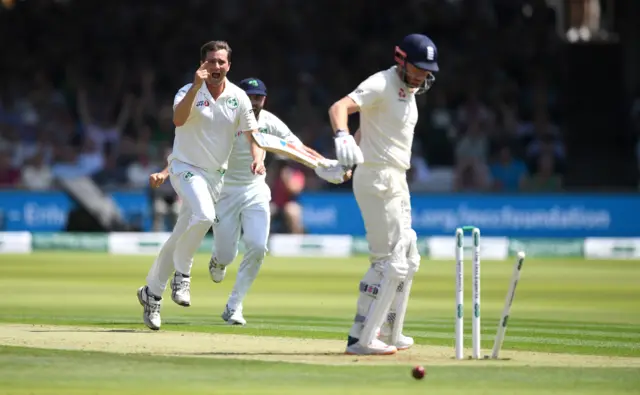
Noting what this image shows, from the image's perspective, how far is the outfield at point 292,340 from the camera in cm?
629

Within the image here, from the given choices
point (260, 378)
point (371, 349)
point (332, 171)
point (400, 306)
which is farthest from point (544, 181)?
point (260, 378)

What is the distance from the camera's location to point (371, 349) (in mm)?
7426

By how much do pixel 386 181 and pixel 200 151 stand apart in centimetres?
158

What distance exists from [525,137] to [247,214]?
13.2 m

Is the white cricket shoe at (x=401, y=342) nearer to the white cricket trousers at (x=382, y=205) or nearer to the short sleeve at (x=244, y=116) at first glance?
the white cricket trousers at (x=382, y=205)

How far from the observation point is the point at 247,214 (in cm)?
973

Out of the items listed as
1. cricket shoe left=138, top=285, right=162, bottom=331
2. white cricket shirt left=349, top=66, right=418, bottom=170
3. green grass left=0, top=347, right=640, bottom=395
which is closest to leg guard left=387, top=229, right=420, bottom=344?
white cricket shirt left=349, top=66, right=418, bottom=170

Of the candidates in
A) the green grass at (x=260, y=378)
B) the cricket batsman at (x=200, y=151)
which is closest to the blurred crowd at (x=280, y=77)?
the cricket batsman at (x=200, y=151)

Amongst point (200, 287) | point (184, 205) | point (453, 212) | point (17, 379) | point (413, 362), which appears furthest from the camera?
point (453, 212)

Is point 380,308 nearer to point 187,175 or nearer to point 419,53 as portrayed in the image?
point 419,53

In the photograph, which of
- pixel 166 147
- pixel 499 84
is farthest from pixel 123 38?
pixel 499 84

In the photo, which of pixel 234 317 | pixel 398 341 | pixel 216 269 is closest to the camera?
pixel 398 341

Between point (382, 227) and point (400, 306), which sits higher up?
point (382, 227)

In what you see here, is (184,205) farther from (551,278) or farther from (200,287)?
(551,278)
